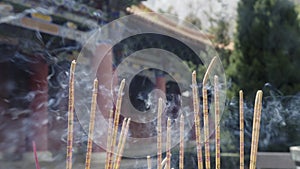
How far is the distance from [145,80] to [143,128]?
5.75ft

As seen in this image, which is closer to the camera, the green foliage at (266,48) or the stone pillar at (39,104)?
the stone pillar at (39,104)

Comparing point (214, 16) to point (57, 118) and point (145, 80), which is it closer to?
point (145, 80)

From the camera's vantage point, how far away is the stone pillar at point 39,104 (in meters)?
3.66

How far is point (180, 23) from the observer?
4066 millimetres

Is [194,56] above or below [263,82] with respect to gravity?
above

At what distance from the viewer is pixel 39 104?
12.1ft

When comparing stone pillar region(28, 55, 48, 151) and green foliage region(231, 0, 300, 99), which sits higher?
green foliage region(231, 0, 300, 99)

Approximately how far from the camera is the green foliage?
4012 mm

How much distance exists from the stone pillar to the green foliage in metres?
1.85

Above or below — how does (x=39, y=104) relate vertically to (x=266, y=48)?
below

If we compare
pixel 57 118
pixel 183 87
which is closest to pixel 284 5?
pixel 183 87

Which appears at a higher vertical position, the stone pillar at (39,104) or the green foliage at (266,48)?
the green foliage at (266,48)

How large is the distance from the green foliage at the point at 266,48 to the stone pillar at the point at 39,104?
6.06ft

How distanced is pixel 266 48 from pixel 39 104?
2292mm
